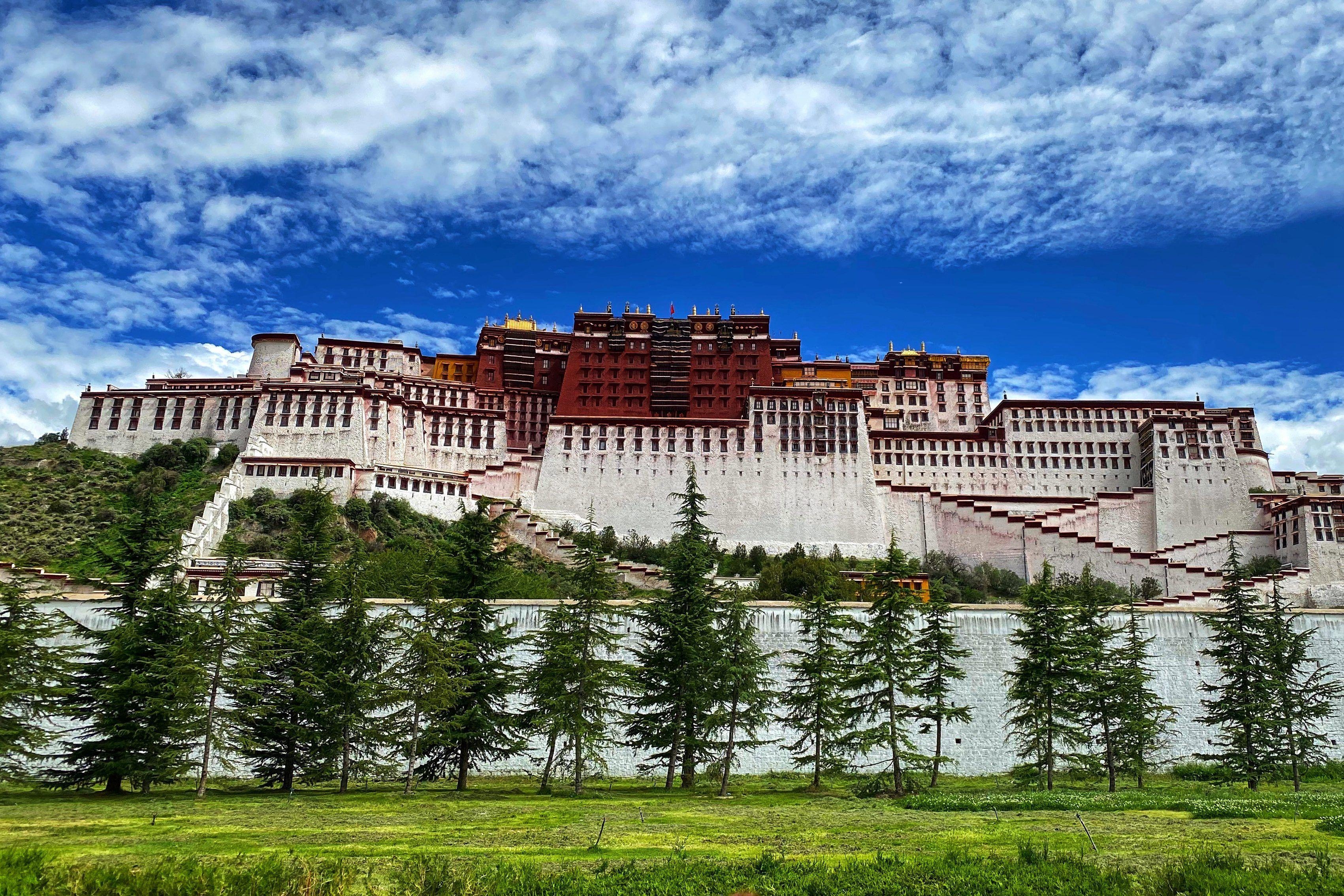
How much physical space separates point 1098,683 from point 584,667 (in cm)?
1496

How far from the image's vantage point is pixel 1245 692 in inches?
1160

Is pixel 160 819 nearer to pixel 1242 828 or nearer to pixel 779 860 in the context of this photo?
pixel 779 860

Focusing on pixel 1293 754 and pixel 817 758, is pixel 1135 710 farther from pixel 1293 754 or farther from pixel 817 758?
pixel 817 758

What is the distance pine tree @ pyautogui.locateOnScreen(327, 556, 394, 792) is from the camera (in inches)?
1079

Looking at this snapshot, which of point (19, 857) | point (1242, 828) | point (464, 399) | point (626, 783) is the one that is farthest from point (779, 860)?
point (464, 399)

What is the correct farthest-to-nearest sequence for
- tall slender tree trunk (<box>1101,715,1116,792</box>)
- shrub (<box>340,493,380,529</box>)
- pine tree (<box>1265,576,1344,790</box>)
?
1. shrub (<box>340,493,380,529</box>)
2. pine tree (<box>1265,576,1344,790</box>)
3. tall slender tree trunk (<box>1101,715,1116,792</box>)

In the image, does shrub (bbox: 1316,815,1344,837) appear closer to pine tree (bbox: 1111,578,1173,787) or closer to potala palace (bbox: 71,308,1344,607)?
pine tree (bbox: 1111,578,1173,787)

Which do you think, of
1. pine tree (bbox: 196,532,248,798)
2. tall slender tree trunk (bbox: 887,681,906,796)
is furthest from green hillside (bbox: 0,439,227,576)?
tall slender tree trunk (bbox: 887,681,906,796)

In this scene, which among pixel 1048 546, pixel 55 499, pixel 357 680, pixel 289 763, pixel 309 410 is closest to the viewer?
pixel 289 763

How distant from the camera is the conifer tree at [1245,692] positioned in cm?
2814

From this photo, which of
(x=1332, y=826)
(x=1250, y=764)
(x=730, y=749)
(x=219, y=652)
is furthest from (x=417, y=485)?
(x=1332, y=826)

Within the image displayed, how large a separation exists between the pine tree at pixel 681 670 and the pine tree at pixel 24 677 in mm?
15362

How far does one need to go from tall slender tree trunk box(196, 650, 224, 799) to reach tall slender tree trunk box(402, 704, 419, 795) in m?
4.93

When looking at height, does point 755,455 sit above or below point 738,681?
above
